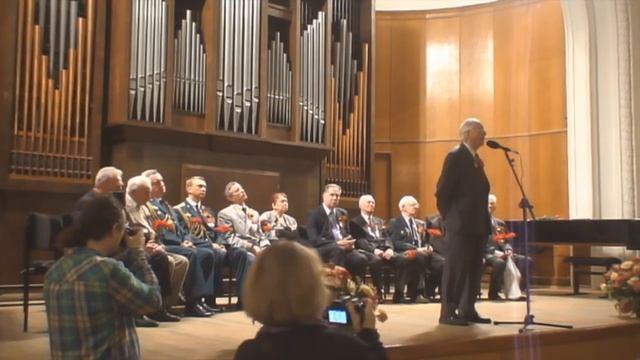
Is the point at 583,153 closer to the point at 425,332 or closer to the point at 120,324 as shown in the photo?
the point at 425,332

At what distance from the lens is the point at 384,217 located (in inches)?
438

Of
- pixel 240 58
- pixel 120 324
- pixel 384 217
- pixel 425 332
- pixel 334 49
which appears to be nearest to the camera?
pixel 120 324

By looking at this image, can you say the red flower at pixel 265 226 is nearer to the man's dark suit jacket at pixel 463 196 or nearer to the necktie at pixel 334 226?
the necktie at pixel 334 226

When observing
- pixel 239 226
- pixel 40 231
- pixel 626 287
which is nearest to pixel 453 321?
pixel 626 287

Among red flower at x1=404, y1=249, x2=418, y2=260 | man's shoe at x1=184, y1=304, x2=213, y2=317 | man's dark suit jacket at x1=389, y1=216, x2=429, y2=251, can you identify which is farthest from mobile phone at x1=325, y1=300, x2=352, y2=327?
man's dark suit jacket at x1=389, y1=216, x2=429, y2=251

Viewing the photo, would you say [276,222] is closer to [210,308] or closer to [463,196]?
[210,308]

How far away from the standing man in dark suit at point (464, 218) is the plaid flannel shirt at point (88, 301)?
3.15 meters

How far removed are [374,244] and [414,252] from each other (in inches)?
16.0

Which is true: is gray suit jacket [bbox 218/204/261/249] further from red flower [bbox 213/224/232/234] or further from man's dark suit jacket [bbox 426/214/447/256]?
man's dark suit jacket [bbox 426/214/447/256]

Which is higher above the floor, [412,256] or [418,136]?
[418,136]

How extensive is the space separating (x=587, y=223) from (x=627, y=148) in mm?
1514

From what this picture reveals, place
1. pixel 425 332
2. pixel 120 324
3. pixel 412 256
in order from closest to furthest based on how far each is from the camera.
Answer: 1. pixel 120 324
2. pixel 425 332
3. pixel 412 256

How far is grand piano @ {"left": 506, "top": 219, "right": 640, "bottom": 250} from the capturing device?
804cm

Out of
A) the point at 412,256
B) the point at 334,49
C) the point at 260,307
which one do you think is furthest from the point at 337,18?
the point at 260,307
